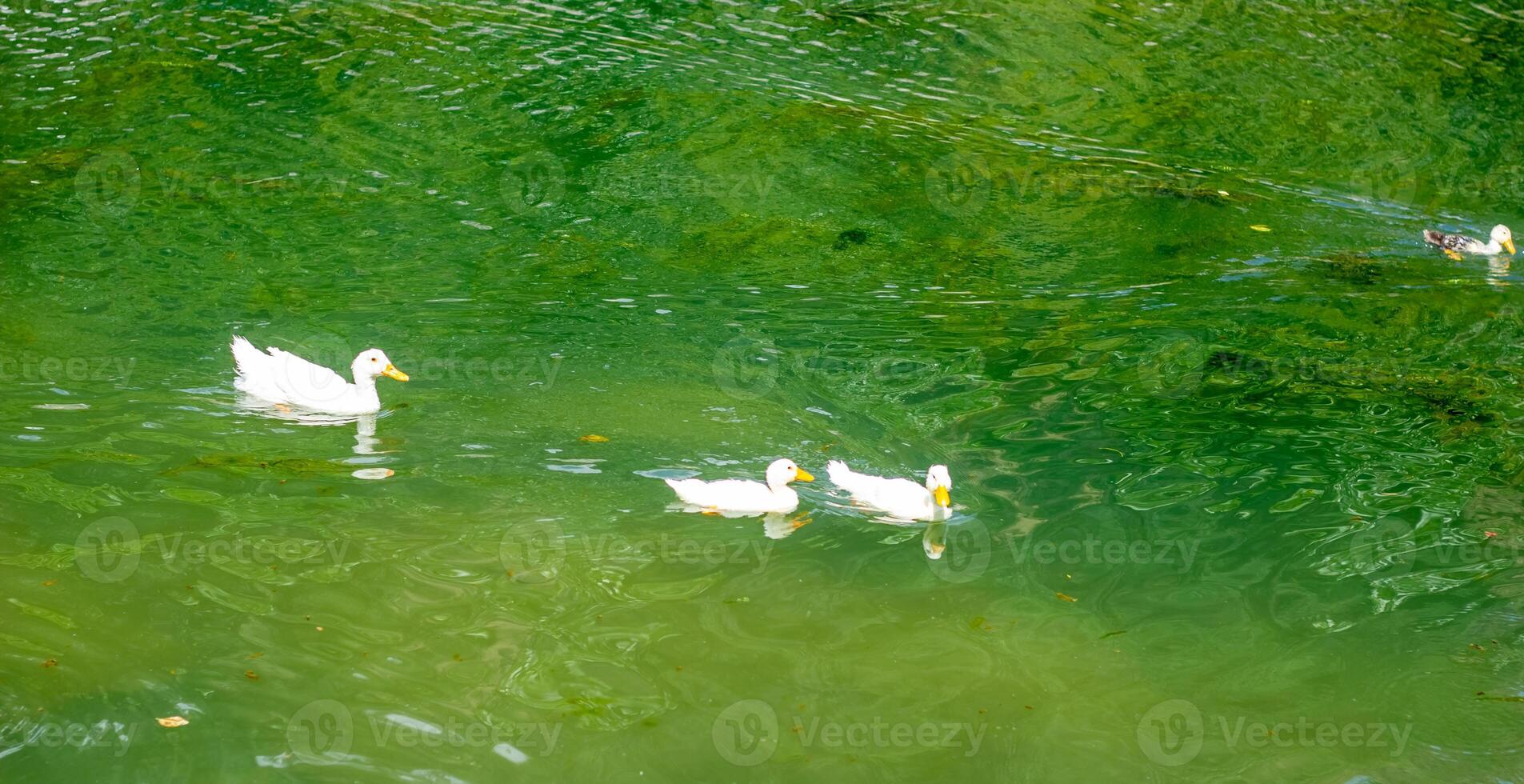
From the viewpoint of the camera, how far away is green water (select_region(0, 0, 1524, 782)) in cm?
661

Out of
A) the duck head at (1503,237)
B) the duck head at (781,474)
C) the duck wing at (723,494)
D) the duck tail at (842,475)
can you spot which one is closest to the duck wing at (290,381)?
the duck wing at (723,494)

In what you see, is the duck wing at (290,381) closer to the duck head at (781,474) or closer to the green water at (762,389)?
the green water at (762,389)

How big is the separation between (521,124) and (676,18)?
3.32 meters

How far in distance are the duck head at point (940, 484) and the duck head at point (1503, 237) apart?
8764mm

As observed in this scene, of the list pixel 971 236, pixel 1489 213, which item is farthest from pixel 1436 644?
pixel 1489 213

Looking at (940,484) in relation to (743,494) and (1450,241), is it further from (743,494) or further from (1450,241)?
(1450,241)

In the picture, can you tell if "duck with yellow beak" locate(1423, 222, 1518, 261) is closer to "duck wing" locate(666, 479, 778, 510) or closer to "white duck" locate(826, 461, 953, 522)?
"white duck" locate(826, 461, 953, 522)

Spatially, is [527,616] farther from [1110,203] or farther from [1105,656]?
[1110,203]

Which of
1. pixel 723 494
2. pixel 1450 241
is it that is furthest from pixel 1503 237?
pixel 723 494

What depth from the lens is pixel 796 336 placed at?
11.4 m

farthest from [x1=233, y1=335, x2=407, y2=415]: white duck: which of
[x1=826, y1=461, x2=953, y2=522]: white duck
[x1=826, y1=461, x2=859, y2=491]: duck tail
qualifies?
[x1=826, y1=461, x2=953, y2=522]: white duck

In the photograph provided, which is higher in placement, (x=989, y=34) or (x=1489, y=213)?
(x=989, y=34)

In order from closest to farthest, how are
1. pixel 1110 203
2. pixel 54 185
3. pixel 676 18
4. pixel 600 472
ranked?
1. pixel 600 472
2. pixel 54 185
3. pixel 1110 203
4. pixel 676 18

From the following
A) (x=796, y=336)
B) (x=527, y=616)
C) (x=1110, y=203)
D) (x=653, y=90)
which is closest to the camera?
(x=527, y=616)
